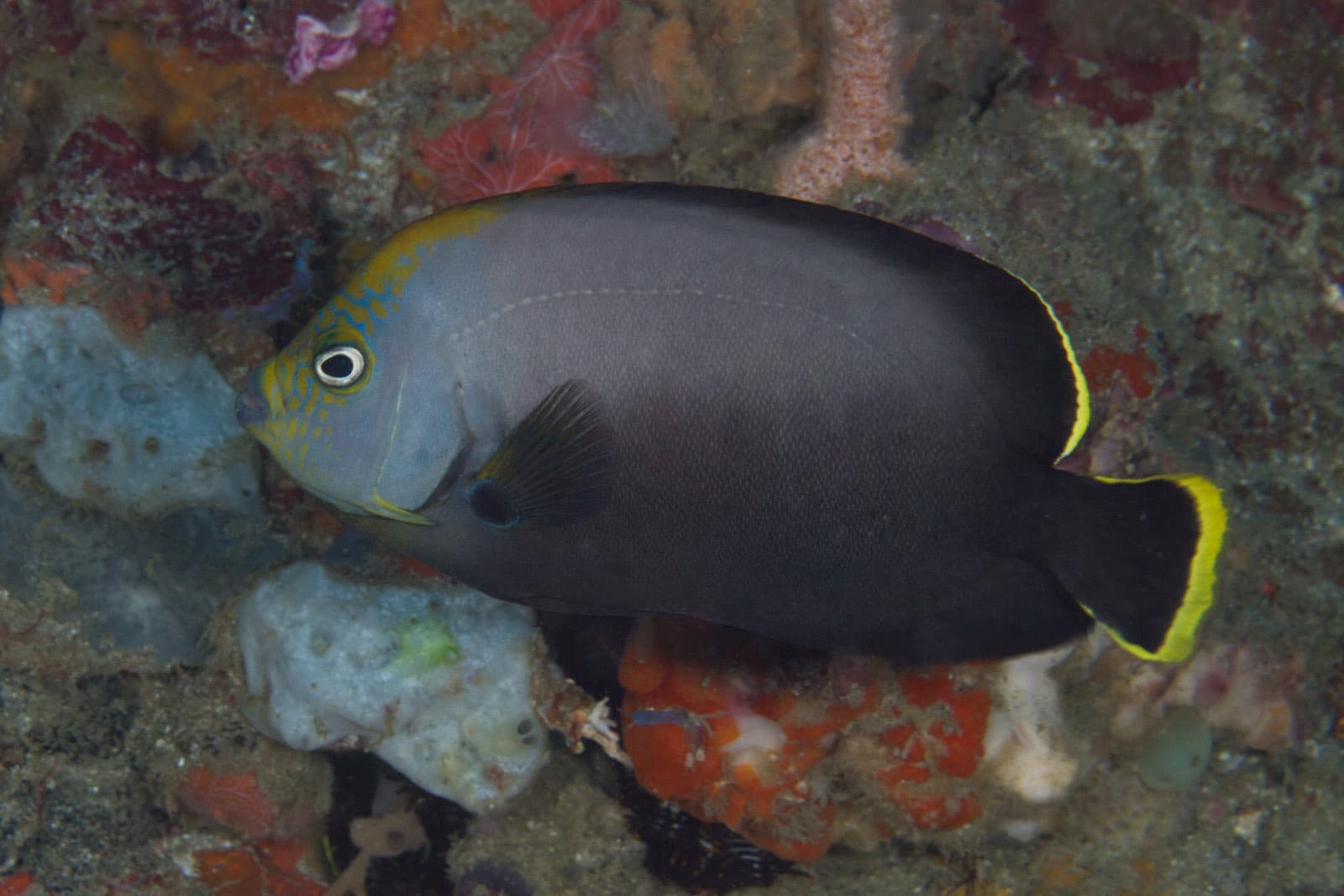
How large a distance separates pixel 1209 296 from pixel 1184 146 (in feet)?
2.25

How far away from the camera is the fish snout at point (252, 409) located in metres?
1.92

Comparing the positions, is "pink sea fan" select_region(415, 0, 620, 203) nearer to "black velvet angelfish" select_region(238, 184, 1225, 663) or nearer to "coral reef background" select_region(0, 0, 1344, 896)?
"coral reef background" select_region(0, 0, 1344, 896)

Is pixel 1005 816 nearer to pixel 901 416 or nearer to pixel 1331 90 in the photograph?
pixel 901 416

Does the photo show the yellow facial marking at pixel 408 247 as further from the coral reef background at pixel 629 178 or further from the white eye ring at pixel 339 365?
the coral reef background at pixel 629 178

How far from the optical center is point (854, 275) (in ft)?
6.13

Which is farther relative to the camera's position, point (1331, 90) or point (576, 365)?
point (1331, 90)

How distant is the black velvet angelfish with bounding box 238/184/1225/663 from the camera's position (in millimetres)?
1870

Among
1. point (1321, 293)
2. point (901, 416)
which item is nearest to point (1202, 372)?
point (1321, 293)

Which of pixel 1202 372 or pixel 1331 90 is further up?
pixel 1331 90

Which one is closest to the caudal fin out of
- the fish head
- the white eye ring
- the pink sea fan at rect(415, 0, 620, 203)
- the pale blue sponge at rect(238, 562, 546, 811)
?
the fish head

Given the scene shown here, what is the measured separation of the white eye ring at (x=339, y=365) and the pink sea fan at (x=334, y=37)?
5.53 ft

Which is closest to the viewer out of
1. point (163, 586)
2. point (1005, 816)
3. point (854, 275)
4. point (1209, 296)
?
point (854, 275)

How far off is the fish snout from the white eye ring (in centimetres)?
17

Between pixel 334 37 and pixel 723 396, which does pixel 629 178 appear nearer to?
pixel 334 37
